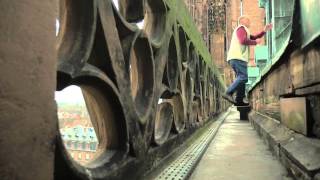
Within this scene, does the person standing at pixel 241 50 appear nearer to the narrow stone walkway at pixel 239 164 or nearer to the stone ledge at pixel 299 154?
the narrow stone walkway at pixel 239 164

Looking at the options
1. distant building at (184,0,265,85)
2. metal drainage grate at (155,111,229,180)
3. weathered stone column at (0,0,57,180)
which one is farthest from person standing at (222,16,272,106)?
distant building at (184,0,265,85)

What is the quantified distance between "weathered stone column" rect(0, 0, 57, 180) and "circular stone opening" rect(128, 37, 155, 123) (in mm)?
1059

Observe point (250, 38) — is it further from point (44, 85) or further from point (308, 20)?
point (44, 85)

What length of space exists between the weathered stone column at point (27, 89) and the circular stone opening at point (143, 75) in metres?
1.06

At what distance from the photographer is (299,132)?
2449 mm

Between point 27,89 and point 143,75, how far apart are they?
1.27 meters

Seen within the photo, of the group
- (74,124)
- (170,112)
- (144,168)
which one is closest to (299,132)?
(170,112)

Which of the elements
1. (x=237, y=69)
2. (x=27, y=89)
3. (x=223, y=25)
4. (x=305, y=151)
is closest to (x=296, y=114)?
(x=305, y=151)

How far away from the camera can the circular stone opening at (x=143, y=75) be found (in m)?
2.00

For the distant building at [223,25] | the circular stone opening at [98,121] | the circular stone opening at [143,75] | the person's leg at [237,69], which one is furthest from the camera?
the distant building at [223,25]

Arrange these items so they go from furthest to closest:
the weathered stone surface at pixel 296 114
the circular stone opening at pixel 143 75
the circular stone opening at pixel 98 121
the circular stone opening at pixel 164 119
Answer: the circular stone opening at pixel 164 119, the weathered stone surface at pixel 296 114, the circular stone opening at pixel 143 75, the circular stone opening at pixel 98 121

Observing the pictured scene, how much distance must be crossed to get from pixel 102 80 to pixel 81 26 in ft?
0.64

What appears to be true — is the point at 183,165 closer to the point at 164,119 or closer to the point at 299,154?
the point at 164,119

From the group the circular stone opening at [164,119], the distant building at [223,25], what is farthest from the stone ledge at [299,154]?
the distant building at [223,25]
